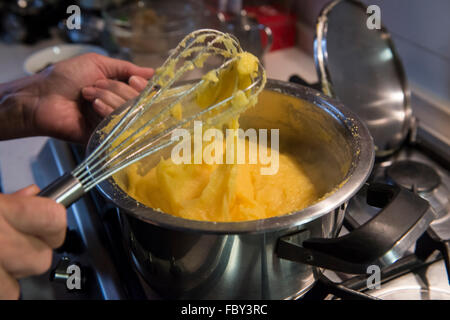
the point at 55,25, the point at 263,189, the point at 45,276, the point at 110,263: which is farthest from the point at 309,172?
the point at 55,25

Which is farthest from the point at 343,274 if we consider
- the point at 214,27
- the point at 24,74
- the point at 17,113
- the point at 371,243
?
the point at 24,74

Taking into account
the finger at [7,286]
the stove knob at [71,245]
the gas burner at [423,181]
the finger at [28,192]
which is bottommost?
the stove knob at [71,245]

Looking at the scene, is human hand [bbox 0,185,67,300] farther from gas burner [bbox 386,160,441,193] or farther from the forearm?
gas burner [bbox 386,160,441,193]

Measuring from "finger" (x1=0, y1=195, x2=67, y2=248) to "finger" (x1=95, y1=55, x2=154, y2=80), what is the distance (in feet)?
1.47

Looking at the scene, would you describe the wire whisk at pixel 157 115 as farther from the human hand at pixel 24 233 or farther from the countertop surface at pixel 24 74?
the countertop surface at pixel 24 74

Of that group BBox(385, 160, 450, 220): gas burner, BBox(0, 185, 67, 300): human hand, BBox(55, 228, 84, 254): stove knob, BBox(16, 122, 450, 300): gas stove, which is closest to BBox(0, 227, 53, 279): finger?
BBox(0, 185, 67, 300): human hand

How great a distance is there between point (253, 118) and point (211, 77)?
0.21m

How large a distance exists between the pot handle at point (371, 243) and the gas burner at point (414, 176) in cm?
23

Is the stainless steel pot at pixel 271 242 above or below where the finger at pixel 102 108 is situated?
below

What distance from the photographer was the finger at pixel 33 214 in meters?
0.38

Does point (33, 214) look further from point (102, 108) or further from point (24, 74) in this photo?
point (24, 74)

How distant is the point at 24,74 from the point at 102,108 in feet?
2.00

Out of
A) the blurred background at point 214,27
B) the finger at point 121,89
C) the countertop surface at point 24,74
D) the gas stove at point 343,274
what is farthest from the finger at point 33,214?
the blurred background at point 214,27

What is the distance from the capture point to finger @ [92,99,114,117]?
69 centimetres
